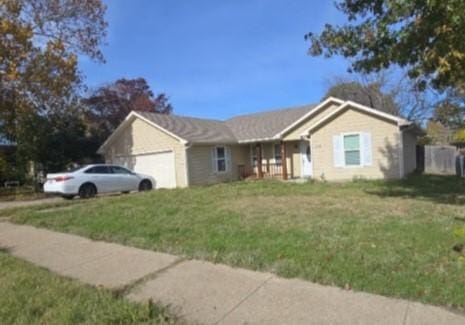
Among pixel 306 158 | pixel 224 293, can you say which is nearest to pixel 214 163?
pixel 306 158

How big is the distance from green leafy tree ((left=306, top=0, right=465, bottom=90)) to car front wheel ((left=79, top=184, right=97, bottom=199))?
11309mm

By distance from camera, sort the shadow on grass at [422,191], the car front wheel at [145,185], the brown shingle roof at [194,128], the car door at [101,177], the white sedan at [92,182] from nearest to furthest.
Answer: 1. the shadow on grass at [422,191]
2. the white sedan at [92,182]
3. the car door at [101,177]
4. the car front wheel at [145,185]
5. the brown shingle roof at [194,128]

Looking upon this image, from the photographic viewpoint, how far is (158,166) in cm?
2205

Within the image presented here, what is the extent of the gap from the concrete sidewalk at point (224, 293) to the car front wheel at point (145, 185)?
12.7 m

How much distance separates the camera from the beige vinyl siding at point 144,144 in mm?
20812

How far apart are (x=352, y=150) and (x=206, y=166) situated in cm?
770

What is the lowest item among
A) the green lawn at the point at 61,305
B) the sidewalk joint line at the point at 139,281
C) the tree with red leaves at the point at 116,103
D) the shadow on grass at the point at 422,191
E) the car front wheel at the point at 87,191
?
the shadow on grass at the point at 422,191

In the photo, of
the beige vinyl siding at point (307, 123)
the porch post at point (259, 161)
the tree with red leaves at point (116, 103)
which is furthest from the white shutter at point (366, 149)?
the tree with red leaves at point (116, 103)

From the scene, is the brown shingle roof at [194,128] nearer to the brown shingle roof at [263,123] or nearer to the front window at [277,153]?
the brown shingle roof at [263,123]

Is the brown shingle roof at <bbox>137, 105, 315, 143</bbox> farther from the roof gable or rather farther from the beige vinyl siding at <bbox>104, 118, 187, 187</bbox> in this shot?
the roof gable

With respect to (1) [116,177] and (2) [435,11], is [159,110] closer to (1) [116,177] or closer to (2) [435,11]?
(1) [116,177]

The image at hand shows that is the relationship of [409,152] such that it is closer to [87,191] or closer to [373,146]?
[373,146]

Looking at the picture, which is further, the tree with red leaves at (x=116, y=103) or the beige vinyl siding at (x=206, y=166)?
the tree with red leaves at (x=116, y=103)

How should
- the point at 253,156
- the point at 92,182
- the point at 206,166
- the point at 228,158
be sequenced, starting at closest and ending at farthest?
the point at 92,182, the point at 206,166, the point at 228,158, the point at 253,156
